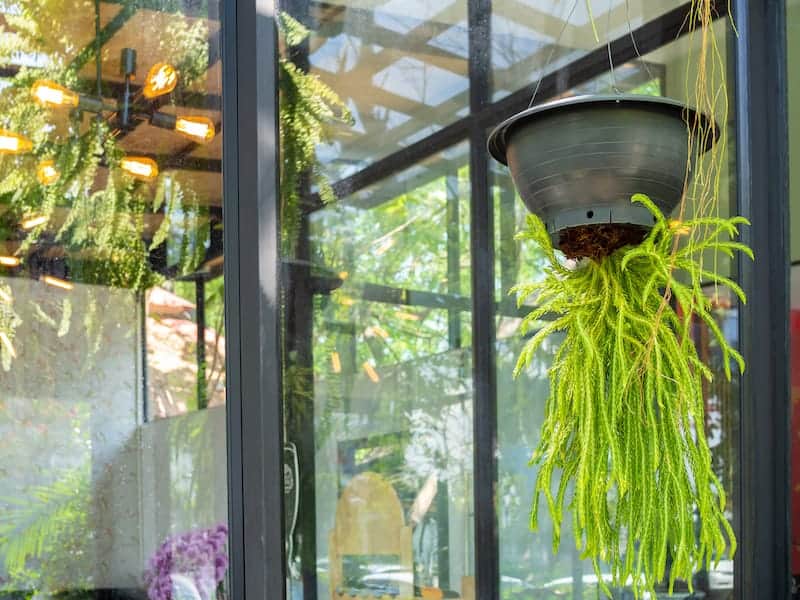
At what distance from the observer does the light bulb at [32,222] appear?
187 centimetres

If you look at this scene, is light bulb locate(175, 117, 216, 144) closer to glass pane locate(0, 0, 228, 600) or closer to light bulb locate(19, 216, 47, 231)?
glass pane locate(0, 0, 228, 600)

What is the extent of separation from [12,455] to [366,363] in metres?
0.81

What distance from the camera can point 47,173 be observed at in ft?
6.31

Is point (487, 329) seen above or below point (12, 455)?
above

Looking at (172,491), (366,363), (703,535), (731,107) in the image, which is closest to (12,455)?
(172,491)

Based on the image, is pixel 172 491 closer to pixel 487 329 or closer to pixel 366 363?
pixel 366 363

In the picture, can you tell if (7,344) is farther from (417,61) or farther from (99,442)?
(417,61)

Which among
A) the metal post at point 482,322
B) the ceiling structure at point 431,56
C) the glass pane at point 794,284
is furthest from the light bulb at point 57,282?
the glass pane at point 794,284

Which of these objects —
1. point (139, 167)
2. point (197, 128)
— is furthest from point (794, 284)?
point (139, 167)

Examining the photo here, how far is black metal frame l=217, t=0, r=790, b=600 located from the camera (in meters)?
1.75

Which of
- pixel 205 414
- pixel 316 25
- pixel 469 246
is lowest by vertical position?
pixel 205 414

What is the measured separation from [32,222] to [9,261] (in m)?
0.10

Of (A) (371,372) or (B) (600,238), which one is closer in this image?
(B) (600,238)

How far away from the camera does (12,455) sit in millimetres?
1815
